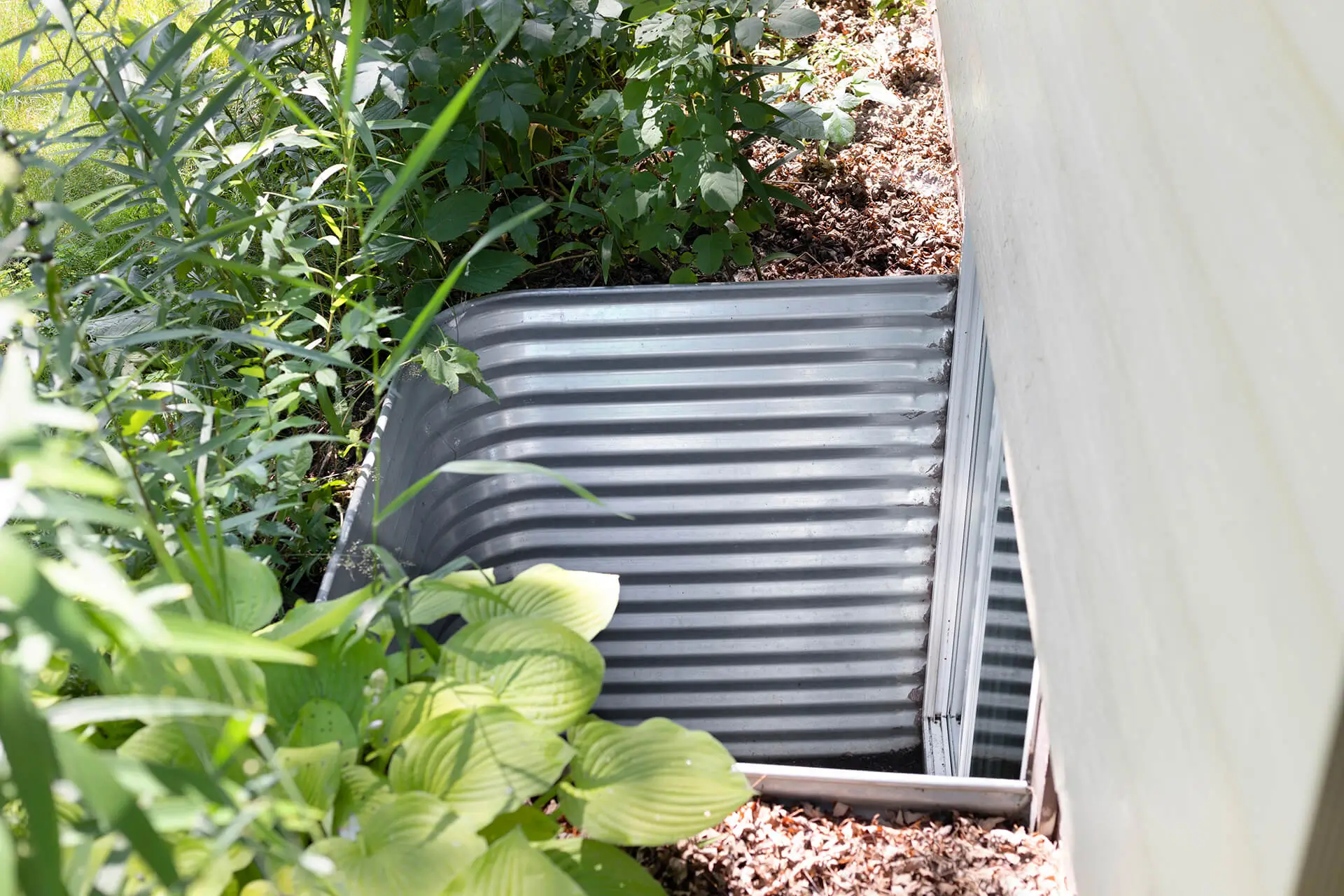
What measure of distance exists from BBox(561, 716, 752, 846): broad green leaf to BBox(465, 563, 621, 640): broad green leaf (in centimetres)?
16

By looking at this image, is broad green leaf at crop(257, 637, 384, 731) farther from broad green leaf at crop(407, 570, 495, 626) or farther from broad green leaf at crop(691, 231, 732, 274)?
A: broad green leaf at crop(691, 231, 732, 274)

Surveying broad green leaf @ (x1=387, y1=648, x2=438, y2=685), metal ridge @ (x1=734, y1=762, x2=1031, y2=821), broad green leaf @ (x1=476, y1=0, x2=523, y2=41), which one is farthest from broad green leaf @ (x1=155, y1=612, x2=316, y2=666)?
broad green leaf @ (x1=476, y1=0, x2=523, y2=41)

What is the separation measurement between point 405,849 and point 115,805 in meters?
0.45

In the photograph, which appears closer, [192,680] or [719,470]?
[192,680]

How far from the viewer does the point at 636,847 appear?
54.8 inches

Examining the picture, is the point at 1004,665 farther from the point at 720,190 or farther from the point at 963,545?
the point at 720,190

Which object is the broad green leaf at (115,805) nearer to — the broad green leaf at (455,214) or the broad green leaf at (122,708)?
the broad green leaf at (122,708)

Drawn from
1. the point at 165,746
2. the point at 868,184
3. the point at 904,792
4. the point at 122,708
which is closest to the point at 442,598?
the point at 165,746

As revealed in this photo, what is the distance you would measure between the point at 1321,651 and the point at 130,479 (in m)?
1.00

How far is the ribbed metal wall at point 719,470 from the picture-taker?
227 centimetres

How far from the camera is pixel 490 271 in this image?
208cm

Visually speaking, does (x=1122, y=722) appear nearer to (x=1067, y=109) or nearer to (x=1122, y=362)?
(x=1122, y=362)

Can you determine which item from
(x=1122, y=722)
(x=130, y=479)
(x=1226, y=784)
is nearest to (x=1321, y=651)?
(x=1226, y=784)

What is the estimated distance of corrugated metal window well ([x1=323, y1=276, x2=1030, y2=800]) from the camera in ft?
7.42
